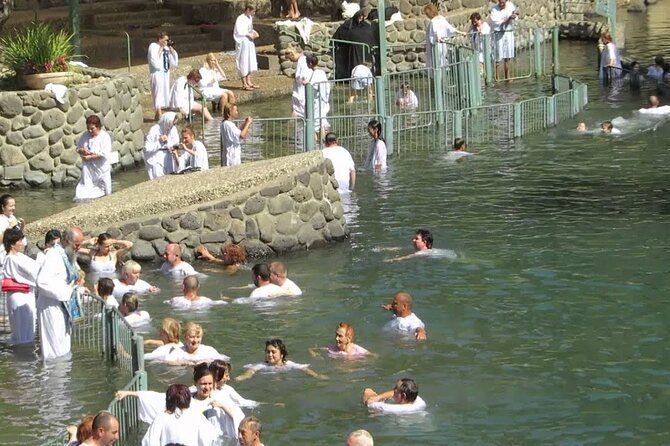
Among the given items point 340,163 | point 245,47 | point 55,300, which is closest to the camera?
point 55,300

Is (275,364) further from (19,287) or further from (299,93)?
(299,93)

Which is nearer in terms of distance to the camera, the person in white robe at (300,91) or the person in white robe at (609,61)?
the person in white robe at (300,91)

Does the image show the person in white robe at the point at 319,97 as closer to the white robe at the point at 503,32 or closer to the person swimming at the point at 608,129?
the person swimming at the point at 608,129

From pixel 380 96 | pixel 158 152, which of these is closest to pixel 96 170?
pixel 158 152

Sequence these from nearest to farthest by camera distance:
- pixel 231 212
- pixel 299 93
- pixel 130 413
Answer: pixel 130 413 < pixel 231 212 < pixel 299 93

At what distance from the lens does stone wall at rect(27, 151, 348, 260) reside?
70.7ft

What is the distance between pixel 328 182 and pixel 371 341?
202 inches

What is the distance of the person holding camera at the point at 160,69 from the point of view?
30.6 metres

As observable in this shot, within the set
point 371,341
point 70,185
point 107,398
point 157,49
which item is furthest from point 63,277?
point 157,49

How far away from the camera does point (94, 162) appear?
81.9 feet

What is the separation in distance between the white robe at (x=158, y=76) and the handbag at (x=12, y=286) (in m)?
13.0

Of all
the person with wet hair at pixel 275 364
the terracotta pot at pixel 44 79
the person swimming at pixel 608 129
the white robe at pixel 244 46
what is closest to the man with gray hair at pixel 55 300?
the person with wet hair at pixel 275 364

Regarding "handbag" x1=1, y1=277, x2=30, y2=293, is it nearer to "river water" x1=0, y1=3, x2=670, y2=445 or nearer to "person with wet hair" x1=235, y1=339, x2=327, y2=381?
"river water" x1=0, y1=3, x2=670, y2=445

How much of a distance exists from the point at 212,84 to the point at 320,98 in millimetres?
4050
